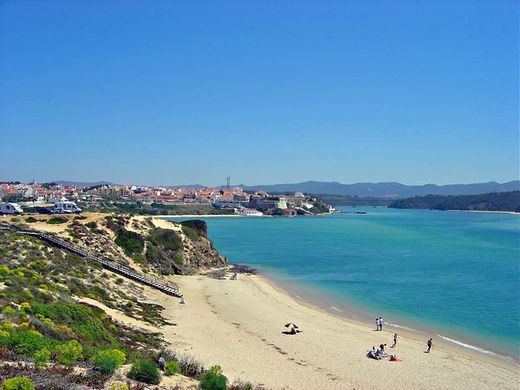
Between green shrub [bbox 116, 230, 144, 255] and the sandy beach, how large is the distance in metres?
10.4

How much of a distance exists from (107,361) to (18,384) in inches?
130

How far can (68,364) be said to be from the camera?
44.8ft

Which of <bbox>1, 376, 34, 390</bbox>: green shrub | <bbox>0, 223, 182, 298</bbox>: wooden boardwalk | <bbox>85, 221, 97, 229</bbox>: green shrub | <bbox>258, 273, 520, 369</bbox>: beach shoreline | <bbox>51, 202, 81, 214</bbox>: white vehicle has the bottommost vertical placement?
<bbox>258, 273, 520, 369</bbox>: beach shoreline

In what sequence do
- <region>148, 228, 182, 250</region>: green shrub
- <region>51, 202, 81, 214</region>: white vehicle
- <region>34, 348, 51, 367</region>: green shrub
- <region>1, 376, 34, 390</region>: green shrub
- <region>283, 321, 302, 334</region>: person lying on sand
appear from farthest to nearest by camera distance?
<region>51, 202, 81, 214</region>: white vehicle
<region>148, 228, 182, 250</region>: green shrub
<region>283, 321, 302, 334</region>: person lying on sand
<region>34, 348, 51, 367</region>: green shrub
<region>1, 376, 34, 390</region>: green shrub

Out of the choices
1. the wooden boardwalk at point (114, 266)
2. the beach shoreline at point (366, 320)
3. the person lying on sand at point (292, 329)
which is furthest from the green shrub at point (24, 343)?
the wooden boardwalk at point (114, 266)

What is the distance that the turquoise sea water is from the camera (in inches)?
1350

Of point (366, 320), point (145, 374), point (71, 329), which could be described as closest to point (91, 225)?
point (366, 320)

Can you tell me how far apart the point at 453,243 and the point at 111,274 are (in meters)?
69.6

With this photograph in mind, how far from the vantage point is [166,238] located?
51906mm

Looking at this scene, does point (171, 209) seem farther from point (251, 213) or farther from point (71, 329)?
point (71, 329)

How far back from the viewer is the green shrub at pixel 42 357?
13008 mm

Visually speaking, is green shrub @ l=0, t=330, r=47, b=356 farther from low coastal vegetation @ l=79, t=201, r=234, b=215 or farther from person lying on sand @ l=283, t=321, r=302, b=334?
low coastal vegetation @ l=79, t=201, r=234, b=215

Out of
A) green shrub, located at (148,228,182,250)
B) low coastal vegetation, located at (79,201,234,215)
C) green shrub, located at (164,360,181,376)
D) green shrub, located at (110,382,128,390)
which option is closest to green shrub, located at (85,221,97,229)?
green shrub, located at (148,228,182,250)

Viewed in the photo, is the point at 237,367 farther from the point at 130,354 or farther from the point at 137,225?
the point at 137,225
